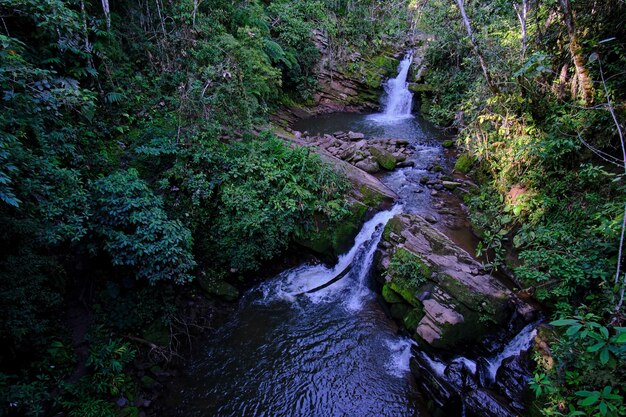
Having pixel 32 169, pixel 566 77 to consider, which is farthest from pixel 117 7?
pixel 566 77

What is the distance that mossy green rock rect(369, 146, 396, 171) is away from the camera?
1238 cm

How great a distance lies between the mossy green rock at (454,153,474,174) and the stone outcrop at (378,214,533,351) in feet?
15.8

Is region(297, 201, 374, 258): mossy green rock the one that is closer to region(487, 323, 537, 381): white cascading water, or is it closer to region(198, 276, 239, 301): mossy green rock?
region(198, 276, 239, 301): mossy green rock

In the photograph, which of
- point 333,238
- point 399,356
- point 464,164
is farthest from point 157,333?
point 464,164

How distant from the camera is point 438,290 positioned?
674 centimetres

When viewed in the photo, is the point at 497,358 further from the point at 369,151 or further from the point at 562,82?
the point at 369,151

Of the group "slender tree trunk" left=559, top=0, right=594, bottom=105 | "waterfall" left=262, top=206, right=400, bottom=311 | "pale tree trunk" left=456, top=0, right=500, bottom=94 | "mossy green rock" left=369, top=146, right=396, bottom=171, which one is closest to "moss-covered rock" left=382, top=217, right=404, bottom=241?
"waterfall" left=262, top=206, right=400, bottom=311

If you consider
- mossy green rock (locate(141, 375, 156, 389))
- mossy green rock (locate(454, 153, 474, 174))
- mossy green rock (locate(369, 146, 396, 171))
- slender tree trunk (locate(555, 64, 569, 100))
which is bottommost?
mossy green rock (locate(141, 375, 156, 389))

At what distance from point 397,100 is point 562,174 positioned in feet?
49.1

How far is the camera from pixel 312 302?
7.87 metres

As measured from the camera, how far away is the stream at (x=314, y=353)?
5777mm

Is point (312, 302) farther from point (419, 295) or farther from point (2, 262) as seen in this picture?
point (2, 262)

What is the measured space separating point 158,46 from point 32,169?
23.6 feet

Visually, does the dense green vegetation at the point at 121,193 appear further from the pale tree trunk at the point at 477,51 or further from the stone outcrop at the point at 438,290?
the pale tree trunk at the point at 477,51
